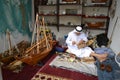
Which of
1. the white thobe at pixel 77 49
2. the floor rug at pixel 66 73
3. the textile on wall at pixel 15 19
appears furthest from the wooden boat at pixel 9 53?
the white thobe at pixel 77 49

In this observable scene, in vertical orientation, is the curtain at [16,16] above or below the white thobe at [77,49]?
above

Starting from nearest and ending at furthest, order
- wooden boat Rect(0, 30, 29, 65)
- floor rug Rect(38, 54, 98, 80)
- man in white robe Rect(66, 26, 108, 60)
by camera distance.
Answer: floor rug Rect(38, 54, 98, 80), wooden boat Rect(0, 30, 29, 65), man in white robe Rect(66, 26, 108, 60)

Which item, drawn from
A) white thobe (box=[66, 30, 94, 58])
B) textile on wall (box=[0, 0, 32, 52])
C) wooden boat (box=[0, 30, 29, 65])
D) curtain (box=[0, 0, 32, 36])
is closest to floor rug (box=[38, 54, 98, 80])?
white thobe (box=[66, 30, 94, 58])

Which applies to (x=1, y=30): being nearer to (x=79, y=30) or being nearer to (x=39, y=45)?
(x=39, y=45)

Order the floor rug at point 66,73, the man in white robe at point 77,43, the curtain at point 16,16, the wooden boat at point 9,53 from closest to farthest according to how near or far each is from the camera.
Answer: the floor rug at point 66,73 < the wooden boat at point 9,53 < the curtain at point 16,16 < the man in white robe at point 77,43

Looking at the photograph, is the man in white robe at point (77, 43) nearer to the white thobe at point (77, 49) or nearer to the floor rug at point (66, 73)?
the white thobe at point (77, 49)

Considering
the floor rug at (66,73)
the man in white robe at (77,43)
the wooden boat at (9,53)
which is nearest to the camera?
the floor rug at (66,73)

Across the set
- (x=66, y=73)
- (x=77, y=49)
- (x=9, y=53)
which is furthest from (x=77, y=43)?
(x=9, y=53)

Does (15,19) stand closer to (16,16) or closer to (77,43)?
(16,16)

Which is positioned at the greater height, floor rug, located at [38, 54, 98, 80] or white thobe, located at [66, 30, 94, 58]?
white thobe, located at [66, 30, 94, 58]

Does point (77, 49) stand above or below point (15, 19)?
below

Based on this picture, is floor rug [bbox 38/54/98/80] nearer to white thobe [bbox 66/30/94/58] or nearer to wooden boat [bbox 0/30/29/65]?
white thobe [bbox 66/30/94/58]

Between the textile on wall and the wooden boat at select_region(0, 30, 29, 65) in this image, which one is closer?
the wooden boat at select_region(0, 30, 29, 65)

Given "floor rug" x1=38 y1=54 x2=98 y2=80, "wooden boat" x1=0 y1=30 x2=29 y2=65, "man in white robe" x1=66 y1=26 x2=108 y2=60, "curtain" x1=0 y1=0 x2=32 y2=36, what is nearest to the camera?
"floor rug" x1=38 y1=54 x2=98 y2=80
